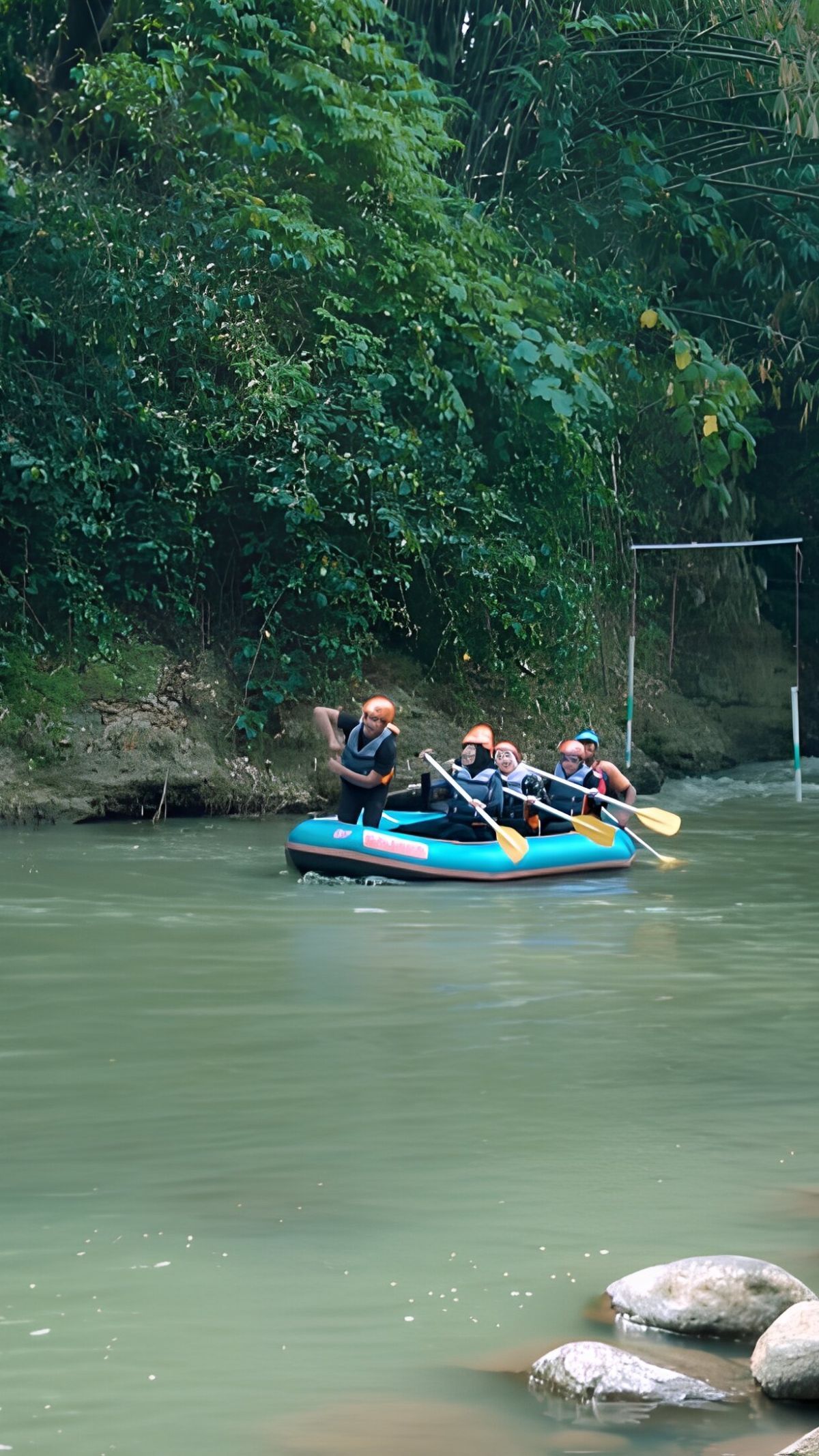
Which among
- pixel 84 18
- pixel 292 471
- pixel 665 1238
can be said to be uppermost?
pixel 84 18

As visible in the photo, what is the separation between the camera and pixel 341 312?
17.7m

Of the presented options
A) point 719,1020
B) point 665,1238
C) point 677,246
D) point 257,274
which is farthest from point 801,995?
point 677,246

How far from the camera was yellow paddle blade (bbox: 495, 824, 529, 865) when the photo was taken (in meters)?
13.3

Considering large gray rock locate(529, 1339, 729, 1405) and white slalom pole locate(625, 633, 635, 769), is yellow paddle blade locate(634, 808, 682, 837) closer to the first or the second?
white slalom pole locate(625, 633, 635, 769)

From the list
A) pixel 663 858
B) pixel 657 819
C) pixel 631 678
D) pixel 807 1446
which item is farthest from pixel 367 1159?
pixel 631 678

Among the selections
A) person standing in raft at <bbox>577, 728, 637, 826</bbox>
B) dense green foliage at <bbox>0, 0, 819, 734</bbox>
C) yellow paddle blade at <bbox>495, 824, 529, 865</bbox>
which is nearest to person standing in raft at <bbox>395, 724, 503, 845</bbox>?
yellow paddle blade at <bbox>495, 824, 529, 865</bbox>

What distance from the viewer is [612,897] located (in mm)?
13023

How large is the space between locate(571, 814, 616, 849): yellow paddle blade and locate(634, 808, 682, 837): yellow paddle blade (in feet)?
2.59

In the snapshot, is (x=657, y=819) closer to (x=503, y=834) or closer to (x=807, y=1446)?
(x=503, y=834)

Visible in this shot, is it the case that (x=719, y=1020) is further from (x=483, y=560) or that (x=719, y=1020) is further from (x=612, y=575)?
(x=612, y=575)

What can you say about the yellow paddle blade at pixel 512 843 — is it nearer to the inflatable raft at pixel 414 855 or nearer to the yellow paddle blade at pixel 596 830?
the inflatable raft at pixel 414 855

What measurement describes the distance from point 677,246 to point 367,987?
13.6 metres

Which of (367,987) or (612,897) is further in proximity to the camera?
(612,897)

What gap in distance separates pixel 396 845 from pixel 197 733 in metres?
4.27
